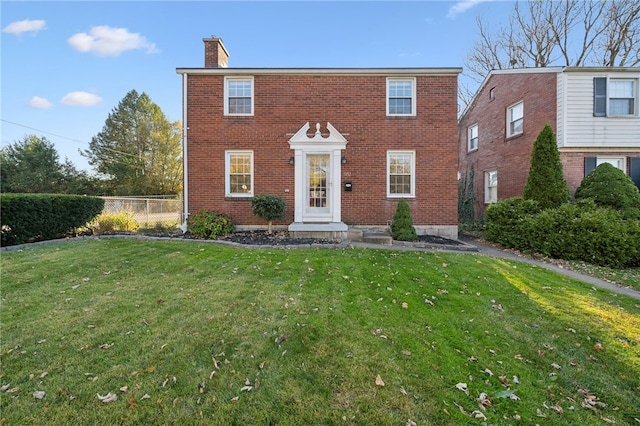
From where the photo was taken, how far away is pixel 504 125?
13.8 metres

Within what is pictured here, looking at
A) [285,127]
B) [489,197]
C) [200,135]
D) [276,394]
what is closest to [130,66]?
[200,135]

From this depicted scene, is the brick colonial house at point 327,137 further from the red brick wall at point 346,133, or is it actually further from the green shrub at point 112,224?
the green shrub at point 112,224

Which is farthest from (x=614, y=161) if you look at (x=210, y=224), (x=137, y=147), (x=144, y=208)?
(x=137, y=147)

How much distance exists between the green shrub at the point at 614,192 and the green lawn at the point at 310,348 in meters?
5.32

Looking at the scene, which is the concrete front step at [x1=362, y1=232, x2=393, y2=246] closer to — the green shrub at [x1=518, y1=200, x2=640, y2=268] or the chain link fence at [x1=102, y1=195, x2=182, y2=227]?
the green shrub at [x1=518, y1=200, x2=640, y2=268]

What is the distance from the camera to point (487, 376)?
2.86 metres

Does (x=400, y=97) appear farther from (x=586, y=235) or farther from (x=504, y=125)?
(x=586, y=235)

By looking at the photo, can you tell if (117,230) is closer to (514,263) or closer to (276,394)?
(276,394)

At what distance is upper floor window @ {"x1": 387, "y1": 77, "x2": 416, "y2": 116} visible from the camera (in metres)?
10.4

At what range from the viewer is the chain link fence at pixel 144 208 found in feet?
42.4

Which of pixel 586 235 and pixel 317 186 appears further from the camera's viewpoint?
pixel 317 186

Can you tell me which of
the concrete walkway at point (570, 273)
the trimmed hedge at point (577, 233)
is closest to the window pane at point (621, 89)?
the trimmed hedge at point (577, 233)

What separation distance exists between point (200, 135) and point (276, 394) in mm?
9945

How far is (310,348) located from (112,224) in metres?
10.5
